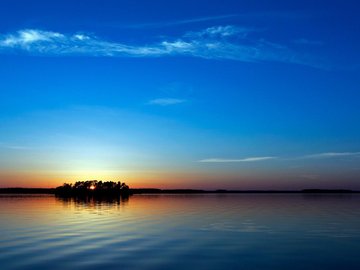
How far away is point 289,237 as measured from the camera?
44.9m

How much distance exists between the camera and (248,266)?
2942cm

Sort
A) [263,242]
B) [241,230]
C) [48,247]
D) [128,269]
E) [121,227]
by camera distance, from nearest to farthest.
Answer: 1. [128,269]
2. [48,247]
3. [263,242]
4. [241,230]
5. [121,227]

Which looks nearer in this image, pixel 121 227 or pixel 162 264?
pixel 162 264

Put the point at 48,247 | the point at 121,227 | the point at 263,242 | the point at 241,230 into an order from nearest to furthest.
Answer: the point at 48,247 < the point at 263,242 < the point at 241,230 < the point at 121,227

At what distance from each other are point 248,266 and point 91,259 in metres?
10.8

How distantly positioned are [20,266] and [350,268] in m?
21.5

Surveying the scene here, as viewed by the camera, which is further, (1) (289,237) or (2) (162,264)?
(1) (289,237)

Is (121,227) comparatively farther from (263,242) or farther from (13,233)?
(263,242)

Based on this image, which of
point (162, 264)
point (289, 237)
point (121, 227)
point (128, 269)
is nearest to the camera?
point (128, 269)

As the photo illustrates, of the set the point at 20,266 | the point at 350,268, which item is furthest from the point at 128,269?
the point at 350,268

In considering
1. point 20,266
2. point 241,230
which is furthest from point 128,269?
Result: point 241,230

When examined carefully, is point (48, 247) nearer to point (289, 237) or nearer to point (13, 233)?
point (13, 233)

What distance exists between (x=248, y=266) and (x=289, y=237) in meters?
16.9

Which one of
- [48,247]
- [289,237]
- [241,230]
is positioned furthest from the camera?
[241,230]
